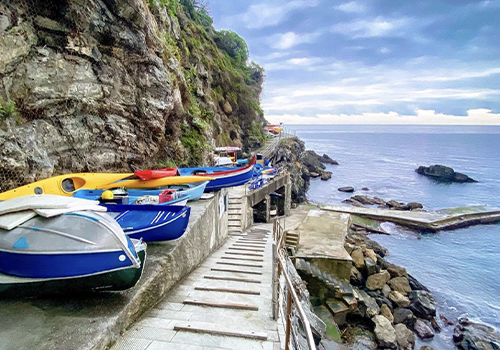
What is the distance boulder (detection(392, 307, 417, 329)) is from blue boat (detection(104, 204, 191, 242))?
12868mm

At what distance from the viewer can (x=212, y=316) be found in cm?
444

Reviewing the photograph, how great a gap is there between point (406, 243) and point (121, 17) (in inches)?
1060

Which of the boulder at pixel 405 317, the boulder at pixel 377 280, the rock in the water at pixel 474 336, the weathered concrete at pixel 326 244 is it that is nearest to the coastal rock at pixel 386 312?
the boulder at pixel 405 317

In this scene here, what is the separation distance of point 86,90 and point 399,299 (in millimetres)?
18162

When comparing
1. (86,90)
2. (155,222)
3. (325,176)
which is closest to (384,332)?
(155,222)

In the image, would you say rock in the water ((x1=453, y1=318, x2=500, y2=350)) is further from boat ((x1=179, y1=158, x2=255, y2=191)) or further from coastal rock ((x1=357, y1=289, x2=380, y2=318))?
boat ((x1=179, y1=158, x2=255, y2=191))

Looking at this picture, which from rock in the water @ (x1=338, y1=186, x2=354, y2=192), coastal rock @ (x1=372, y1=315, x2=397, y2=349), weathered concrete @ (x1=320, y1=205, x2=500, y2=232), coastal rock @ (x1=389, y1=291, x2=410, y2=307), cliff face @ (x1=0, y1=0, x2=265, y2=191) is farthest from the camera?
rock in the water @ (x1=338, y1=186, x2=354, y2=192)

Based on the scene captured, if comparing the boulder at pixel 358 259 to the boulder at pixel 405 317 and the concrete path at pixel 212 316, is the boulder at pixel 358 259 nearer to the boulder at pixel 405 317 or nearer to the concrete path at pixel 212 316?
the boulder at pixel 405 317

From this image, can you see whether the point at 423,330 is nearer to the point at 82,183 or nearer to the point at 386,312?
the point at 386,312

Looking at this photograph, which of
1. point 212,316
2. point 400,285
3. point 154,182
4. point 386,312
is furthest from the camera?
point 400,285

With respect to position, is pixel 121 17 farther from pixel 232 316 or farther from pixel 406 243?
pixel 406 243

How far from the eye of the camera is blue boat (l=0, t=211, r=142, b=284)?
3727mm

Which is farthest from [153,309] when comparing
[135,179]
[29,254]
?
[135,179]

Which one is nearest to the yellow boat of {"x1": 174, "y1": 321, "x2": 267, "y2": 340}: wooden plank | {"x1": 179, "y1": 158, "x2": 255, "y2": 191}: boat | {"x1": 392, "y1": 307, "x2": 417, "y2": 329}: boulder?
{"x1": 179, "y1": 158, "x2": 255, "y2": 191}: boat
